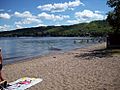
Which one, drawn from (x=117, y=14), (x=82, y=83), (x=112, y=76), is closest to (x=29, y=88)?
(x=82, y=83)

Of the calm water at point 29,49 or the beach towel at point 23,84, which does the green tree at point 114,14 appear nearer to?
the calm water at point 29,49

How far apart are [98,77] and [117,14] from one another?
66.2 ft

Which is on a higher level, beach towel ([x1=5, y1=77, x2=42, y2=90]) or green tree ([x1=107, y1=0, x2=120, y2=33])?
green tree ([x1=107, y1=0, x2=120, y2=33])

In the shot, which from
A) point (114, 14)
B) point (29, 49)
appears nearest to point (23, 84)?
Result: point (114, 14)

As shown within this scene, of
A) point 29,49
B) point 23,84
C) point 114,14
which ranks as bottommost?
point 29,49

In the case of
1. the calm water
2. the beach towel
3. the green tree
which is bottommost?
Result: the calm water

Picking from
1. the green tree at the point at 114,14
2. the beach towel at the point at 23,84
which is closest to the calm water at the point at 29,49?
the green tree at the point at 114,14

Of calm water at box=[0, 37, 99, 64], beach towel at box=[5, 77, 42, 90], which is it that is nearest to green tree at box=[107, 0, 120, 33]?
calm water at box=[0, 37, 99, 64]

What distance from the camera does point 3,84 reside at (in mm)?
12234

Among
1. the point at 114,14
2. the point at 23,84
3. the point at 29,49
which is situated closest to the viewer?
the point at 23,84

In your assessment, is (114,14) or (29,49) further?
(29,49)

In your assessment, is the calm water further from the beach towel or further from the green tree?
the beach towel

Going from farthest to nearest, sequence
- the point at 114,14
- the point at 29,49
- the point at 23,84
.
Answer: the point at 29,49
the point at 114,14
the point at 23,84

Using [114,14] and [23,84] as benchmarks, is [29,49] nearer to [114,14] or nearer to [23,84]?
[114,14]
